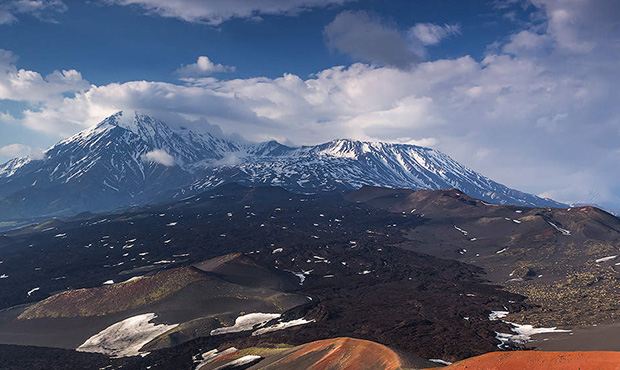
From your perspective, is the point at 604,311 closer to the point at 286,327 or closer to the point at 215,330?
the point at 286,327

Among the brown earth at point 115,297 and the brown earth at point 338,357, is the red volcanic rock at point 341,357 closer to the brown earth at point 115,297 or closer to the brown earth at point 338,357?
the brown earth at point 338,357

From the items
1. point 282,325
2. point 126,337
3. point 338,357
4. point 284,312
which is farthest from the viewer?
point 284,312

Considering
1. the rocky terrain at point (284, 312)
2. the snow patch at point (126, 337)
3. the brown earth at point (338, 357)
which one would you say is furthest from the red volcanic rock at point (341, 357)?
the snow patch at point (126, 337)

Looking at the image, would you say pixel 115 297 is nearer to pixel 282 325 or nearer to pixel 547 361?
pixel 282 325

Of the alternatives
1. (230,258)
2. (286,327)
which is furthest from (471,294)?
(230,258)

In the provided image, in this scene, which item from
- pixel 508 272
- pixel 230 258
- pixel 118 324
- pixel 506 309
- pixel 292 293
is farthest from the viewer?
pixel 508 272

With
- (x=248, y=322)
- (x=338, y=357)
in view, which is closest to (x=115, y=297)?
(x=248, y=322)

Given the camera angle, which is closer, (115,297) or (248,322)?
(248,322)

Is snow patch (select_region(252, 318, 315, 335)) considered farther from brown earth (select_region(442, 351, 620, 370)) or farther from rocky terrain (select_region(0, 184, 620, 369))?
brown earth (select_region(442, 351, 620, 370))
